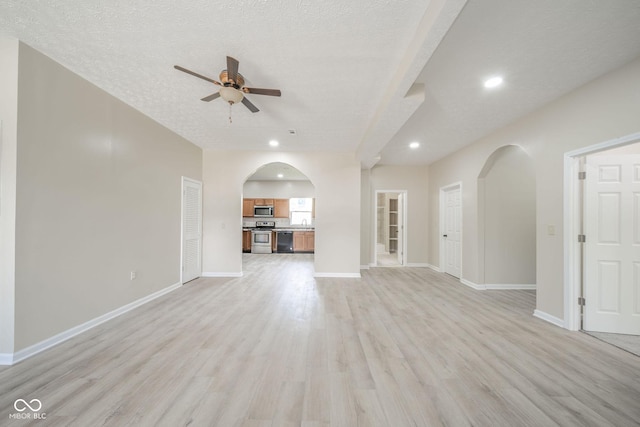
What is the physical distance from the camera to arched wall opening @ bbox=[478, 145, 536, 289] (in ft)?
14.1

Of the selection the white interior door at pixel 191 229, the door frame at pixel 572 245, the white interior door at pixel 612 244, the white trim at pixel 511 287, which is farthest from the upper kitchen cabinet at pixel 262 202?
the white interior door at pixel 612 244

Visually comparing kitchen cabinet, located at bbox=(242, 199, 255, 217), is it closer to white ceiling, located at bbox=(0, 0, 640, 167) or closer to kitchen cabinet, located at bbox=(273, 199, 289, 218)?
kitchen cabinet, located at bbox=(273, 199, 289, 218)

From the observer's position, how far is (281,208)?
29.6ft

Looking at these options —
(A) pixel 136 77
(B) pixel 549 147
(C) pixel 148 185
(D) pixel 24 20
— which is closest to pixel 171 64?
(A) pixel 136 77

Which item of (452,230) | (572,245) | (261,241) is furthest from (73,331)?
(452,230)

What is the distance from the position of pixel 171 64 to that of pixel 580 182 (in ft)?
14.9

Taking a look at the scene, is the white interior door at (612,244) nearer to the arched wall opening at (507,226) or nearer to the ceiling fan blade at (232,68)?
the arched wall opening at (507,226)

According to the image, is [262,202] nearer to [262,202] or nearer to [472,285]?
[262,202]

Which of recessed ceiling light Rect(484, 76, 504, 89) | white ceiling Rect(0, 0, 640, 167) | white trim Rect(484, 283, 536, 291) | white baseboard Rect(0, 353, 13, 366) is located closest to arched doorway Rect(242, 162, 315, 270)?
white trim Rect(484, 283, 536, 291)

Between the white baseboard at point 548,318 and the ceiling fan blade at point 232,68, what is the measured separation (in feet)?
14.5

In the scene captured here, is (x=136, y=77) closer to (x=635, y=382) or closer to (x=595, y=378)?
(x=595, y=378)

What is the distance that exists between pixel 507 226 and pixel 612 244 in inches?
69.0

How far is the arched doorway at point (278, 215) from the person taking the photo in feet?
28.1

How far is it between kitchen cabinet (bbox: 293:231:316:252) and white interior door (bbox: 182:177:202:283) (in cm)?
400
